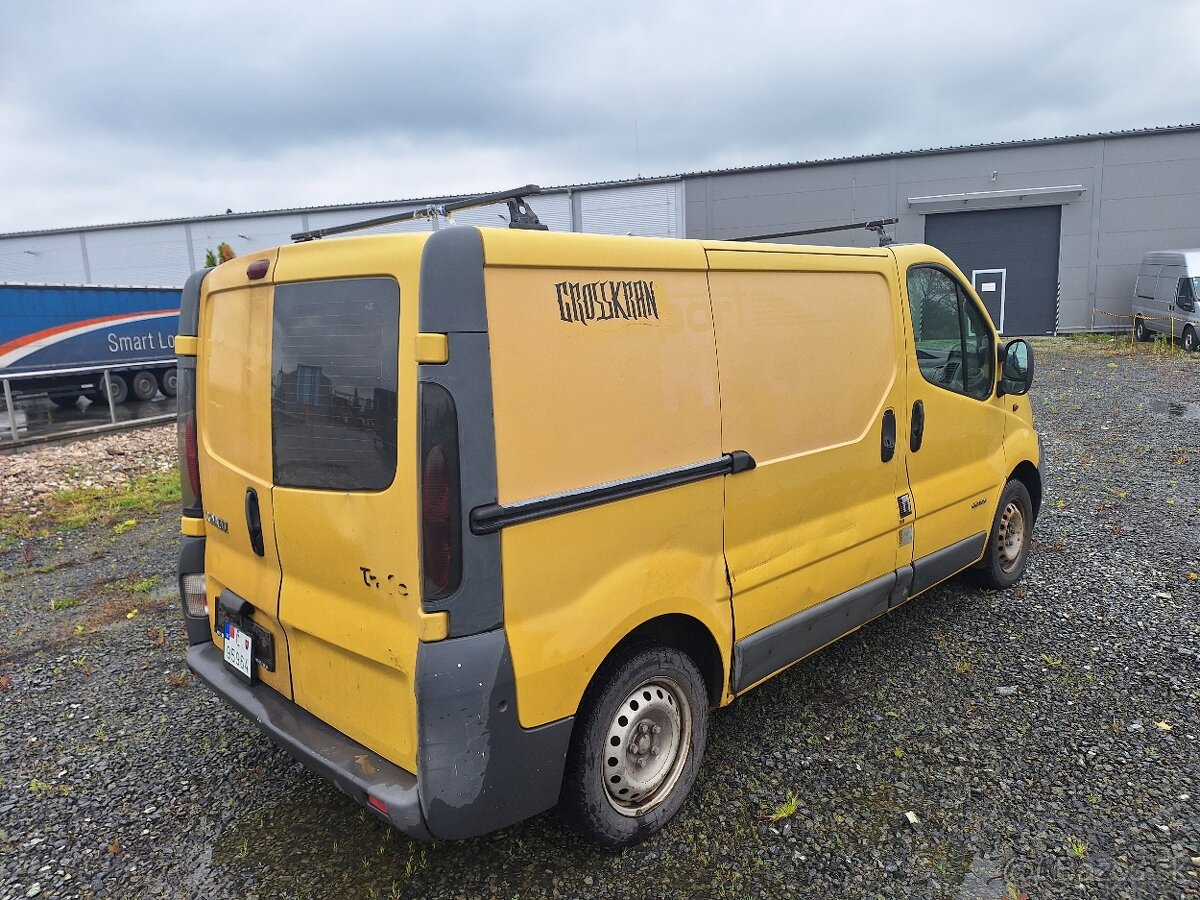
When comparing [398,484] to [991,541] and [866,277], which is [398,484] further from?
[991,541]

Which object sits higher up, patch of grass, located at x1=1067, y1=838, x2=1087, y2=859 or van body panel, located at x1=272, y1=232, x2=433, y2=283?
van body panel, located at x1=272, y1=232, x2=433, y2=283

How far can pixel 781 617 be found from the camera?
3.22 meters

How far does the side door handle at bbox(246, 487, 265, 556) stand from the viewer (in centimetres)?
276

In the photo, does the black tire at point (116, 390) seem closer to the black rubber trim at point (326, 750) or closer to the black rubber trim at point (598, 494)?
the black rubber trim at point (326, 750)

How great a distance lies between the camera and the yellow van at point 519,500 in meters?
2.19

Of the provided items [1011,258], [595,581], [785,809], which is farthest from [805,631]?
[1011,258]

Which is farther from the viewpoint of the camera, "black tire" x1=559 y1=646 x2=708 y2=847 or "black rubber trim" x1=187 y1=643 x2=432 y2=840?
"black tire" x1=559 y1=646 x2=708 y2=847

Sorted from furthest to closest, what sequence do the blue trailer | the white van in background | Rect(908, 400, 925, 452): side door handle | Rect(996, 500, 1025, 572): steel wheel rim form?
1. the white van in background
2. the blue trailer
3. Rect(996, 500, 1025, 572): steel wheel rim
4. Rect(908, 400, 925, 452): side door handle

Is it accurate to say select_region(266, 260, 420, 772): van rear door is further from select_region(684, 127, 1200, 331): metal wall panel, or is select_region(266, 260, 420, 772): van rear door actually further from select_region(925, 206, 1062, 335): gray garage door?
select_region(925, 206, 1062, 335): gray garage door

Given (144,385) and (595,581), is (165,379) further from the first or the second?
(595,581)

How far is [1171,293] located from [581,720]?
78.5 feet

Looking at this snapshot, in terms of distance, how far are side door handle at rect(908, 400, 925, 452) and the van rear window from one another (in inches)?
106

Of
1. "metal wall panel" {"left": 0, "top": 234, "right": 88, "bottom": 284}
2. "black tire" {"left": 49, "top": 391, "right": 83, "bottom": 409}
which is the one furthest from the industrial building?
"metal wall panel" {"left": 0, "top": 234, "right": 88, "bottom": 284}

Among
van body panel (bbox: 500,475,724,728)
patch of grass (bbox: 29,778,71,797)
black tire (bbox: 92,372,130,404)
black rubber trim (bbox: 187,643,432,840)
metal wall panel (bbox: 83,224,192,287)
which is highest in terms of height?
metal wall panel (bbox: 83,224,192,287)
